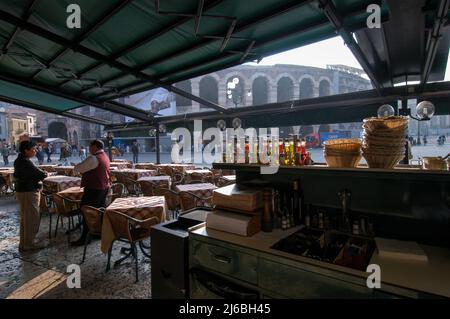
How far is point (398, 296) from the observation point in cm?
124

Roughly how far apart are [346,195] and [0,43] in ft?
20.3

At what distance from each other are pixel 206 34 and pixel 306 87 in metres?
33.4

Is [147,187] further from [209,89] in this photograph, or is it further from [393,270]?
[209,89]

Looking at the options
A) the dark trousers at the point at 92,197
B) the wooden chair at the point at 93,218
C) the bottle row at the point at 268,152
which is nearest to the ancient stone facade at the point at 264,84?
the dark trousers at the point at 92,197

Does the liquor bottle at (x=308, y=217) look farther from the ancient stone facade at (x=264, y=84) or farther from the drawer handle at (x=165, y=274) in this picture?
the ancient stone facade at (x=264, y=84)

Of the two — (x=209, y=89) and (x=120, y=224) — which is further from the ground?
(x=209, y=89)

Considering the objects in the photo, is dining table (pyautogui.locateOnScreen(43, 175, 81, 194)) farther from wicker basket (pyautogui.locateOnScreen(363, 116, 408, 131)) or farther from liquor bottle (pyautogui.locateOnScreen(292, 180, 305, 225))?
wicker basket (pyautogui.locateOnScreen(363, 116, 408, 131))

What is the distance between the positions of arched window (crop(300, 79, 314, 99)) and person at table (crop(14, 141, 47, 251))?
33.7 metres

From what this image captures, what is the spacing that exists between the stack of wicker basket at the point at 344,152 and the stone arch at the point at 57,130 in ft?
150

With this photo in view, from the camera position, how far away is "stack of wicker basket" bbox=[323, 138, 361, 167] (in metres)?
1.70

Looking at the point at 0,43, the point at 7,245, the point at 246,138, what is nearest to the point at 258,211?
the point at 246,138

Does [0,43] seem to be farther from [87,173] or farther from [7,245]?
[7,245]

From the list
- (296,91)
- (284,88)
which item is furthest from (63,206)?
(284,88)

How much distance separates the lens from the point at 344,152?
5.59ft
